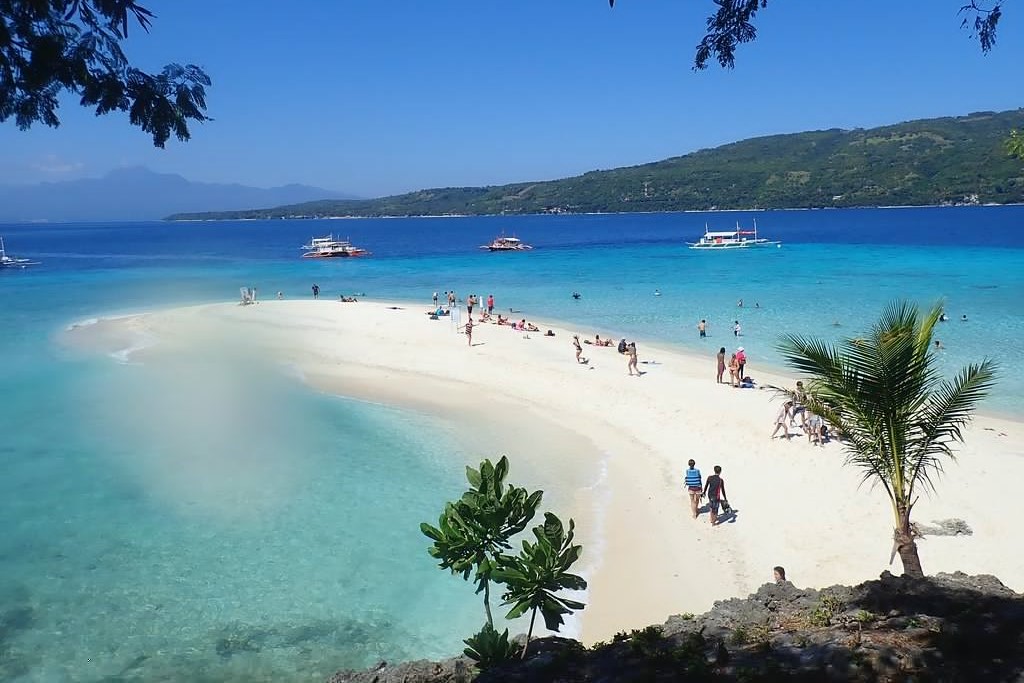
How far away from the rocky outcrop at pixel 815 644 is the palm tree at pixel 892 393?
102 centimetres

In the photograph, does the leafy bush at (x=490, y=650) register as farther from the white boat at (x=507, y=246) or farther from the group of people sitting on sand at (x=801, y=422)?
the white boat at (x=507, y=246)

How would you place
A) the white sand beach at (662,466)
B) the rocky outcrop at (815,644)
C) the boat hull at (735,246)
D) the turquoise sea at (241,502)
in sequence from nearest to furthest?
the rocky outcrop at (815,644), the turquoise sea at (241,502), the white sand beach at (662,466), the boat hull at (735,246)

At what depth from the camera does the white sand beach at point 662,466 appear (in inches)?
436

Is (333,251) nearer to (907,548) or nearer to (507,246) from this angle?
(507,246)

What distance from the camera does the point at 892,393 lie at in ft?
23.1

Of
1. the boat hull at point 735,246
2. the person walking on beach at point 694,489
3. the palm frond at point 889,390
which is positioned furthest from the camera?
the boat hull at point 735,246

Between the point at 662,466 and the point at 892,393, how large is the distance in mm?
9429

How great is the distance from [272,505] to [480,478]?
8838 millimetres

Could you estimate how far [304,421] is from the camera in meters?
20.7

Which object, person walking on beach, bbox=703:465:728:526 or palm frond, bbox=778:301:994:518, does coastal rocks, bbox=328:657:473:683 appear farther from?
person walking on beach, bbox=703:465:728:526

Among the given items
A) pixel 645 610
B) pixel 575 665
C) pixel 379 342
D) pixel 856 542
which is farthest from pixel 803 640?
pixel 379 342

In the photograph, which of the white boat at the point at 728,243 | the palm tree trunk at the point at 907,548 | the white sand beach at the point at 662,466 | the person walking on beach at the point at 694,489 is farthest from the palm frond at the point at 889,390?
the white boat at the point at 728,243

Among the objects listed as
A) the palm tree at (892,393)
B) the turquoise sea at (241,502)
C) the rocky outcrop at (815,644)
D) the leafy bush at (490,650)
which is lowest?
the turquoise sea at (241,502)

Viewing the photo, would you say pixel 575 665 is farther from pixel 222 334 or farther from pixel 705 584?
pixel 222 334
